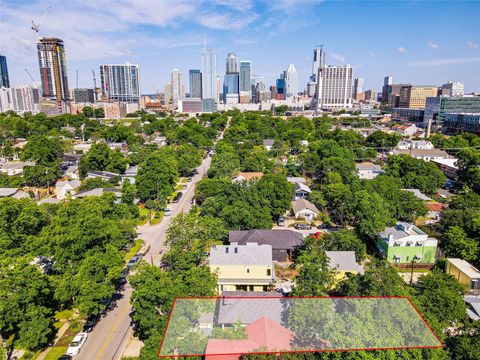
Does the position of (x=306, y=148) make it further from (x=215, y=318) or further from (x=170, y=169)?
(x=215, y=318)

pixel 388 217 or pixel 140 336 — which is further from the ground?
pixel 388 217

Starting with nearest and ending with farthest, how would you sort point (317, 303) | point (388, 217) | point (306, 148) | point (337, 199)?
point (317, 303) < point (388, 217) < point (337, 199) < point (306, 148)

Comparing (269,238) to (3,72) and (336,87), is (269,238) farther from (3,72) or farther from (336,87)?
(3,72)

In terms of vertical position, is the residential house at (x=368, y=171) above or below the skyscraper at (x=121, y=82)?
below

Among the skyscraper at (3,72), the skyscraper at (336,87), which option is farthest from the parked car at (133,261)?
the skyscraper at (3,72)

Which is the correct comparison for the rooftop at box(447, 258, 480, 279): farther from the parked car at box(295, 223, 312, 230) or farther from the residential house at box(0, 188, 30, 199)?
the residential house at box(0, 188, 30, 199)

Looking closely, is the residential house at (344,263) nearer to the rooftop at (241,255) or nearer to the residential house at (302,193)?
the rooftop at (241,255)

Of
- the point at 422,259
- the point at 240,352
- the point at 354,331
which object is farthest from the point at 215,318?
the point at 422,259
